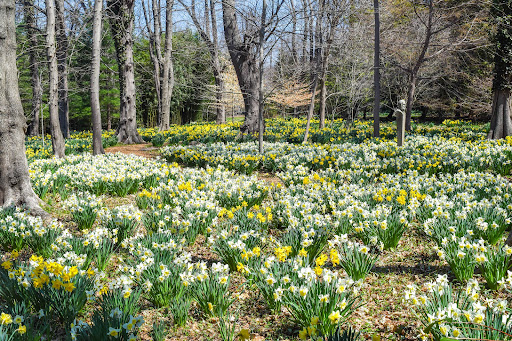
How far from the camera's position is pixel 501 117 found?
9.75 metres

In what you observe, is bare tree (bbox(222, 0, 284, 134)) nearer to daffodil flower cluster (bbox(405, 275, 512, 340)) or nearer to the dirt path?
the dirt path

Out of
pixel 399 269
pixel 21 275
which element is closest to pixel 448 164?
pixel 399 269

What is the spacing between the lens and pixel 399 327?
84.7 inches

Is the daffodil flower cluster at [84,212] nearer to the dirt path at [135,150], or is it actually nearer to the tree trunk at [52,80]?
the tree trunk at [52,80]

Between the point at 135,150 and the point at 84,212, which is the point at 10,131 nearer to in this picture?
the point at 84,212

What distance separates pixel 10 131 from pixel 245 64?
293 inches

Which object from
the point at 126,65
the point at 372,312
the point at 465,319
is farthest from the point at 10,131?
the point at 126,65

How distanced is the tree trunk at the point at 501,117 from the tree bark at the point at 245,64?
23.4 feet

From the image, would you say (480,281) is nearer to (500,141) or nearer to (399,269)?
(399,269)

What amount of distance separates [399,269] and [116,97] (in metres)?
28.8

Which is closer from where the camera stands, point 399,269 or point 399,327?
point 399,327

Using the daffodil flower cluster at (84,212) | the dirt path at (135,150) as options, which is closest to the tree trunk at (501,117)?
the dirt path at (135,150)

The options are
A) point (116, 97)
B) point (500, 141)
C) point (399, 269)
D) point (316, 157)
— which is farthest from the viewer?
point (116, 97)

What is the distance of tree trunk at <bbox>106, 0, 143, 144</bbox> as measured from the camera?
12.3m
